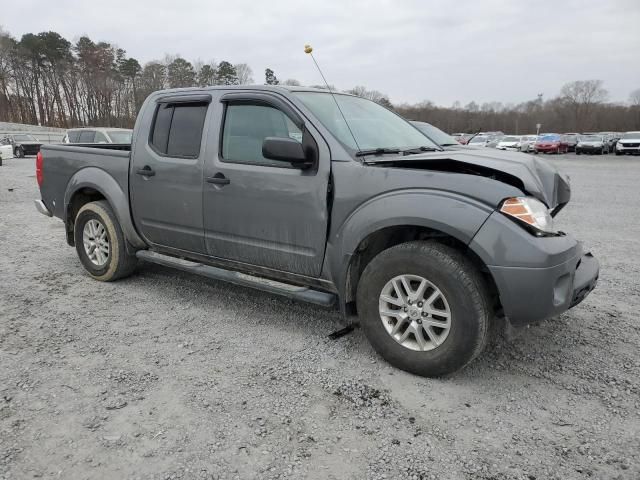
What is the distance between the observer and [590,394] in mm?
2912

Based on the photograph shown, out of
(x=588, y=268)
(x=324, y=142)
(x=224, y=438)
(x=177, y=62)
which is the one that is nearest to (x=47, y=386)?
(x=224, y=438)

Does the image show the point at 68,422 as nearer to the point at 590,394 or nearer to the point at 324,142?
the point at 324,142

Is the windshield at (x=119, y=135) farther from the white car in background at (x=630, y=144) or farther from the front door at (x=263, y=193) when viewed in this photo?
the white car in background at (x=630, y=144)

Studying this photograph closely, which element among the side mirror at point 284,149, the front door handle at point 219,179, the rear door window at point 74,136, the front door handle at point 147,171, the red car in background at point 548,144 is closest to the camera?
the side mirror at point 284,149

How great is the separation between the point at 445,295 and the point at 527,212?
2.23 feet

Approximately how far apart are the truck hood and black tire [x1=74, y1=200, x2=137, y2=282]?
2.84 m

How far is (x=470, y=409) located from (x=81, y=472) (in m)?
2.07

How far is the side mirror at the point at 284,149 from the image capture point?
10.7 ft

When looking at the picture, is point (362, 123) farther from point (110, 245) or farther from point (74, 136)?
point (74, 136)

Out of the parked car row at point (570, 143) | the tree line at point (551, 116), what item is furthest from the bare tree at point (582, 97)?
the parked car row at point (570, 143)

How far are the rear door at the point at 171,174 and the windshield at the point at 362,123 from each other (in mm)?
1058

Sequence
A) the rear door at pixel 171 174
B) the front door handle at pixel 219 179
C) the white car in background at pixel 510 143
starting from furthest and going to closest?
the white car in background at pixel 510 143 < the rear door at pixel 171 174 < the front door handle at pixel 219 179

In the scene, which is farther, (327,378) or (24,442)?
(327,378)

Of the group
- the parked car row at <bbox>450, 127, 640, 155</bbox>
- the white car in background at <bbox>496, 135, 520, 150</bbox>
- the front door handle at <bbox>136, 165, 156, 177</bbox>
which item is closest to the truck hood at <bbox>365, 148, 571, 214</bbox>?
the front door handle at <bbox>136, 165, 156, 177</bbox>
